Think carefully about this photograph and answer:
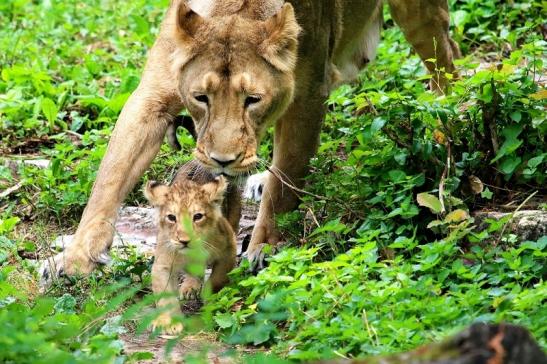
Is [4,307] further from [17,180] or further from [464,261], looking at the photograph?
[17,180]

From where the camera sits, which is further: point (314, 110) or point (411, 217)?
point (314, 110)

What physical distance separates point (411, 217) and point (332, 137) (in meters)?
2.26

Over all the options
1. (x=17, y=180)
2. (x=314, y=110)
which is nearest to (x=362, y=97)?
(x=314, y=110)

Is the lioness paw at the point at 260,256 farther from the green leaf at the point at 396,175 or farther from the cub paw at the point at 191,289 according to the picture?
the green leaf at the point at 396,175

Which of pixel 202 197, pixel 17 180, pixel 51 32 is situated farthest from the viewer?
pixel 51 32

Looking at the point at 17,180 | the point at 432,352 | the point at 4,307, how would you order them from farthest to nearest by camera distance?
the point at 17,180 → the point at 4,307 → the point at 432,352

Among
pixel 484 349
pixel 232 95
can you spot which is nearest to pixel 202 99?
pixel 232 95

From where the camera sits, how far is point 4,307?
5.36 metres

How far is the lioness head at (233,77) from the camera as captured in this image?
19.6 feet

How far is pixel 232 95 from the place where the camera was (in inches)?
238

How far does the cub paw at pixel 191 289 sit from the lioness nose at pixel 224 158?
663 mm

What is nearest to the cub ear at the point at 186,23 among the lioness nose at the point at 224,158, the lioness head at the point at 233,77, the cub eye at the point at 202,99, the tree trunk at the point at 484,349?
the lioness head at the point at 233,77

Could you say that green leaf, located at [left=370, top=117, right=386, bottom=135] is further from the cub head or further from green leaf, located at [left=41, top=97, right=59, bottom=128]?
green leaf, located at [left=41, top=97, right=59, bottom=128]

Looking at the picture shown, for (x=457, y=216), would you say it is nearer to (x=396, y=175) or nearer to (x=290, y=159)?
(x=396, y=175)
